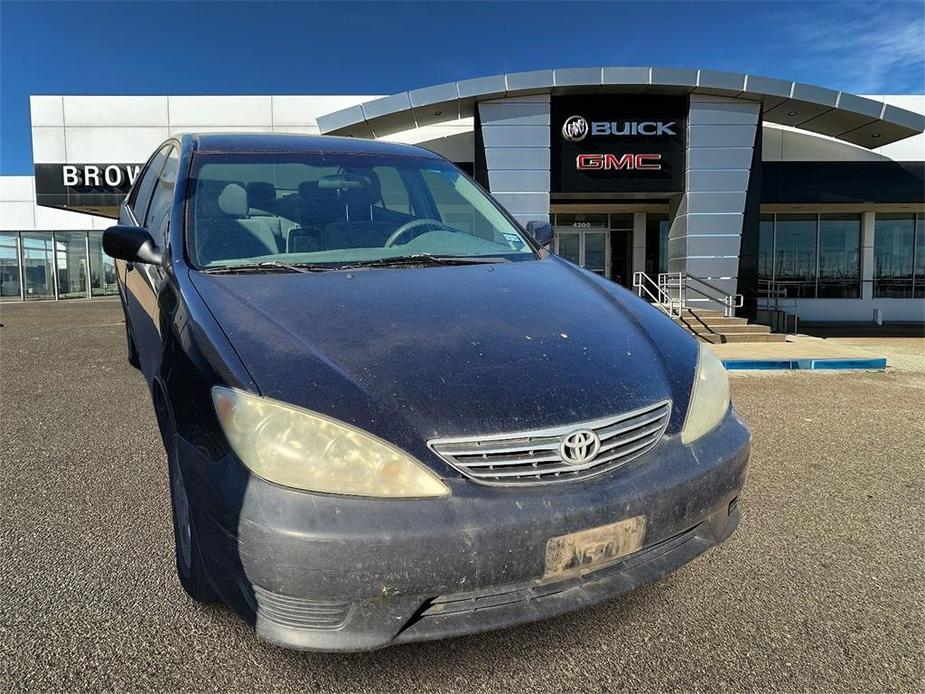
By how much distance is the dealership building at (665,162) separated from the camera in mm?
13055

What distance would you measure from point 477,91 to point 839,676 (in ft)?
41.5

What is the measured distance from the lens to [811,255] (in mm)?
18516

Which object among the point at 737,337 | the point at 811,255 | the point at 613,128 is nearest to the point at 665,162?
the point at 613,128

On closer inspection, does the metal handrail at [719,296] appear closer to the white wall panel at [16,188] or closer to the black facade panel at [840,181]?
the black facade panel at [840,181]

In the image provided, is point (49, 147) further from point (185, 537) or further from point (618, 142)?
point (185, 537)

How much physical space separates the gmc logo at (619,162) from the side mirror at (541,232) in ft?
36.3

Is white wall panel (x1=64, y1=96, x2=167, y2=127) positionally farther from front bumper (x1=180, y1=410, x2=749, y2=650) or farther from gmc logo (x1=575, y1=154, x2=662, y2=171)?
front bumper (x1=180, y1=410, x2=749, y2=650)

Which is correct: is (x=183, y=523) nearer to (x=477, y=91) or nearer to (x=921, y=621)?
(x=921, y=621)

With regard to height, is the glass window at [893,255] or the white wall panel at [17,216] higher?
the white wall panel at [17,216]

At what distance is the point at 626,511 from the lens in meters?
1.71

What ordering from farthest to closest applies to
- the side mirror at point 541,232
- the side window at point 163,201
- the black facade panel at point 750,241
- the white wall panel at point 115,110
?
the white wall panel at point 115,110, the black facade panel at point 750,241, the side mirror at point 541,232, the side window at point 163,201

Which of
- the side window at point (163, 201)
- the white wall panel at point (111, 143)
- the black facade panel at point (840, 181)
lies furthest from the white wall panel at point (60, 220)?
the side window at point (163, 201)

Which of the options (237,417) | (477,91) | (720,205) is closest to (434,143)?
(477,91)

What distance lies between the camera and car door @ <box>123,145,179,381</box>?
264cm
